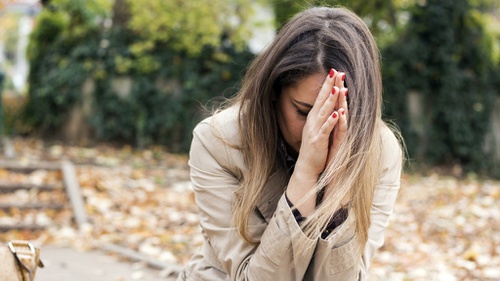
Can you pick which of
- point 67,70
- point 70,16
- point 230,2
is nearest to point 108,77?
point 67,70

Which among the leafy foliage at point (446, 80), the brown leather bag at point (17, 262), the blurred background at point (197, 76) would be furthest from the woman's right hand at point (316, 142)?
the leafy foliage at point (446, 80)

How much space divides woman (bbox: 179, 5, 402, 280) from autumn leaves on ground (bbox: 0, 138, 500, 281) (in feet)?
9.16

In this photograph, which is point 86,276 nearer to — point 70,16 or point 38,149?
point 38,149

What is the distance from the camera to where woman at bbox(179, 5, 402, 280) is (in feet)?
7.34

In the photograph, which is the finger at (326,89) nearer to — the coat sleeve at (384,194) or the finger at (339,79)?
the finger at (339,79)

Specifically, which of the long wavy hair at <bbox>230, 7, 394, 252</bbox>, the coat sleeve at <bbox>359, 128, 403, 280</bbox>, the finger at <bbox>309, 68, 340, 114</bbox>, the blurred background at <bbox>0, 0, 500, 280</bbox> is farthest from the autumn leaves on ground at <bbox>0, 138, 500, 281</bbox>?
the finger at <bbox>309, 68, 340, 114</bbox>

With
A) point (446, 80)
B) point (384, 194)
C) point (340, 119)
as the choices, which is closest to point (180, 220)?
point (384, 194)

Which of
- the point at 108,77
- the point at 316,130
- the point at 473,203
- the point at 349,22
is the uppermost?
the point at 349,22

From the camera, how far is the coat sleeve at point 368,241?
2.30 meters

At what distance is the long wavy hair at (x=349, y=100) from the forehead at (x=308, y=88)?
0.06 ft

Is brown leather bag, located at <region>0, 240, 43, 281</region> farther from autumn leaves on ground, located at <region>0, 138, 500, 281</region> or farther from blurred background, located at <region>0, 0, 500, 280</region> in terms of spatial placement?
blurred background, located at <region>0, 0, 500, 280</region>

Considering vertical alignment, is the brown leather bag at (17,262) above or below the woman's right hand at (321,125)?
below

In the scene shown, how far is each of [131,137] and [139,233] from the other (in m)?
6.13

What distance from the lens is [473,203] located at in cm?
840
